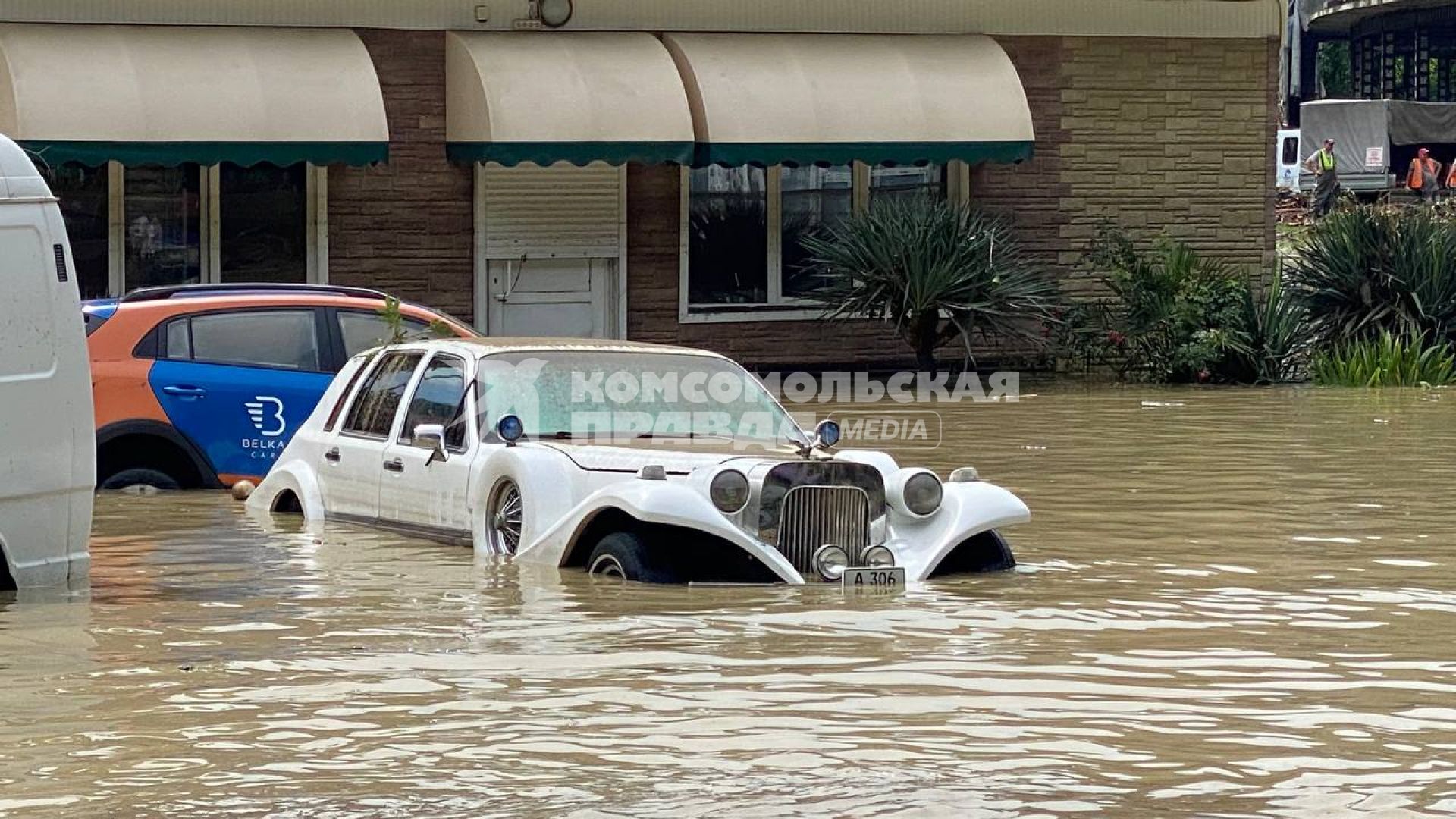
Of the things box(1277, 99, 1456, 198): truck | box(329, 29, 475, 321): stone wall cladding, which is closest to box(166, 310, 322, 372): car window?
box(329, 29, 475, 321): stone wall cladding

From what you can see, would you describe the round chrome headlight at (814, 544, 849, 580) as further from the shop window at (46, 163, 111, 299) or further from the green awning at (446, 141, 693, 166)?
the shop window at (46, 163, 111, 299)

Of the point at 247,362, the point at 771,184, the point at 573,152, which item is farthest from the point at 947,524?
the point at 771,184

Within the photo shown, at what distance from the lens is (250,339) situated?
14438 millimetres

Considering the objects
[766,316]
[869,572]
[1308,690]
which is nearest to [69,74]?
[766,316]

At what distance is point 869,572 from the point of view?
33.3 feet

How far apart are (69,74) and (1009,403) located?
8.64 metres

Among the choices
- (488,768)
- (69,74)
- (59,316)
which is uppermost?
(69,74)

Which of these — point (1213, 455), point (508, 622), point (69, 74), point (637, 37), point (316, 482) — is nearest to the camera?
point (508, 622)

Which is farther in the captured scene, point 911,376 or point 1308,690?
point 911,376

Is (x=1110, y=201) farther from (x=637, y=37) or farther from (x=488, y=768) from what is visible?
(x=488, y=768)

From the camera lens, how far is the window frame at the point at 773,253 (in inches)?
945

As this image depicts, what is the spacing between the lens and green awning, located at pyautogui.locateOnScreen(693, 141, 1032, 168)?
74.9 ft

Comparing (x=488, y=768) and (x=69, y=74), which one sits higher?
(x=69, y=74)

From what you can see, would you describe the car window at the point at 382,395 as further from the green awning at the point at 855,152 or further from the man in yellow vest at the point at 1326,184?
the man in yellow vest at the point at 1326,184
